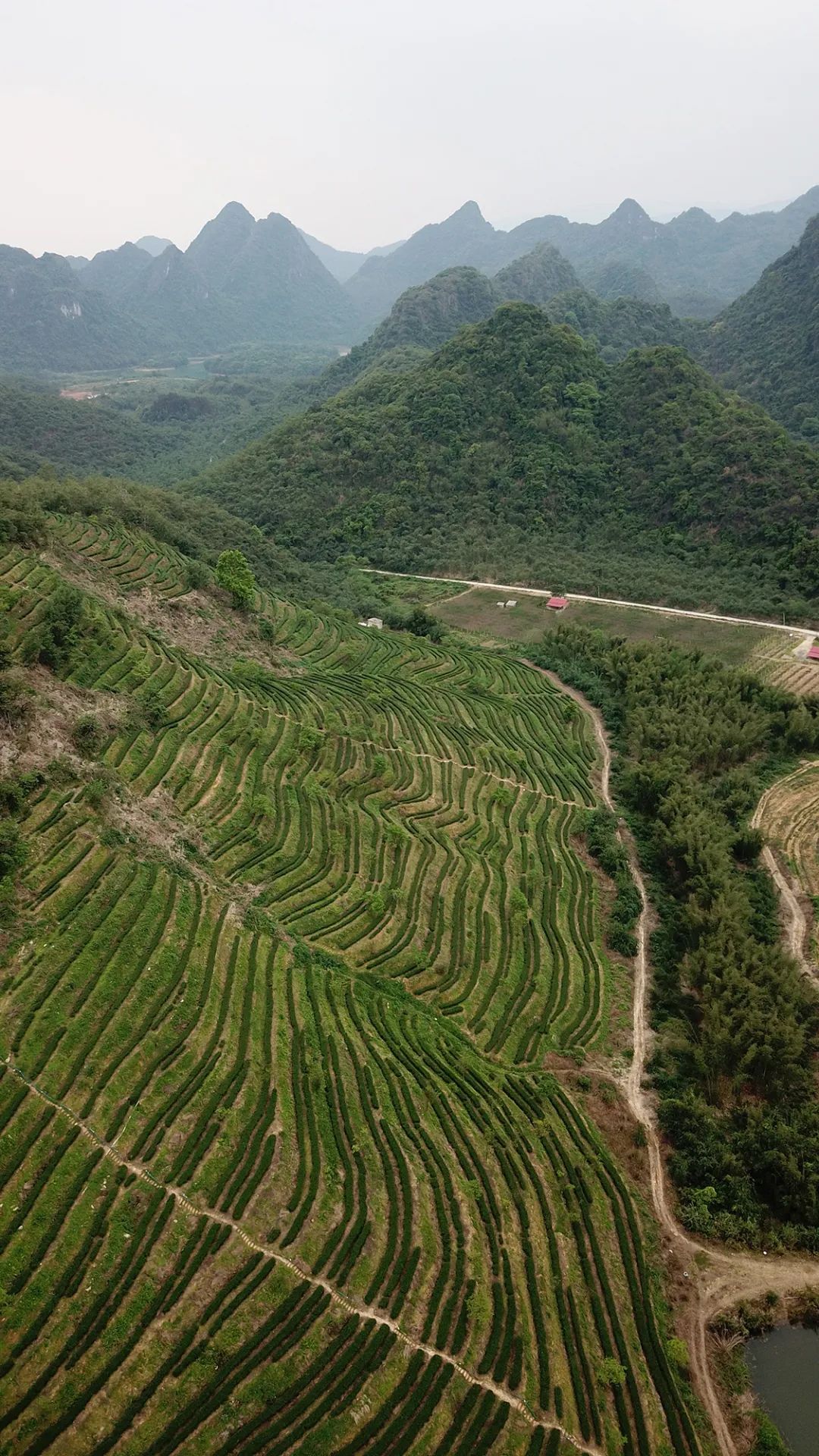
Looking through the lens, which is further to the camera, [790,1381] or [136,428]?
[136,428]

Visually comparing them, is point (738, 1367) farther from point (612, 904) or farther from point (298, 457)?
point (298, 457)

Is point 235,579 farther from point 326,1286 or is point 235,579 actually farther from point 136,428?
point 136,428

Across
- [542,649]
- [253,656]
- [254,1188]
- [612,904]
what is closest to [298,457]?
[542,649]

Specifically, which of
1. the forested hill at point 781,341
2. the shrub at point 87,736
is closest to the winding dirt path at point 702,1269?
the shrub at point 87,736

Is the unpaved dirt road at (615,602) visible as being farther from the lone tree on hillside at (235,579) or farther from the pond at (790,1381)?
the pond at (790,1381)

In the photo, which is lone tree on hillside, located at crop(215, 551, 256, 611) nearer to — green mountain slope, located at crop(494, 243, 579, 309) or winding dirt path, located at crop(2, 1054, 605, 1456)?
winding dirt path, located at crop(2, 1054, 605, 1456)

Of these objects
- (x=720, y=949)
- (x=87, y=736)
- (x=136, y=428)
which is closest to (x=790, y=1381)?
(x=720, y=949)

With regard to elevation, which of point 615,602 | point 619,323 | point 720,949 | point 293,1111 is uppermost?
point 619,323
